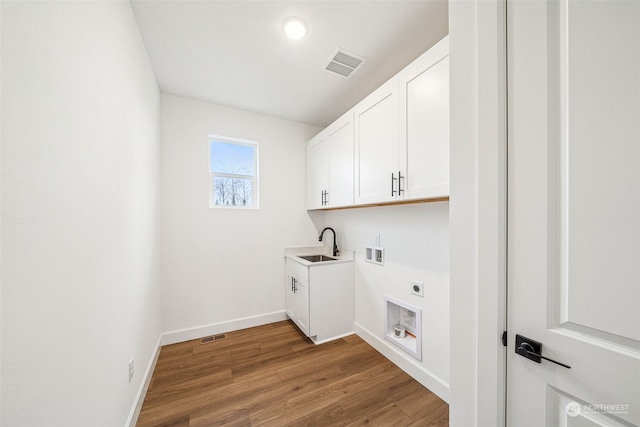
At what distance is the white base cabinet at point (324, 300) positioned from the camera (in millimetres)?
2434

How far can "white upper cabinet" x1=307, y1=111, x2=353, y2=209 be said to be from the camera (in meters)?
2.32

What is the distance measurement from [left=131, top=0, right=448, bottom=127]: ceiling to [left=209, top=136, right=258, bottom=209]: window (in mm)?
567

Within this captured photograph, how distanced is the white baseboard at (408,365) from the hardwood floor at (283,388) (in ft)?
0.17

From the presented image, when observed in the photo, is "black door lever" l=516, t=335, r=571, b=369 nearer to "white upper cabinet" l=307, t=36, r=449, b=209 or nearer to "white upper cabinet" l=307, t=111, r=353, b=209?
"white upper cabinet" l=307, t=36, r=449, b=209

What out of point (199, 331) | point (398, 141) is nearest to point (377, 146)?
point (398, 141)

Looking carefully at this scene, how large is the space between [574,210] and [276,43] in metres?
2.05

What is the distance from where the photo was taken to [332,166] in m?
2.59

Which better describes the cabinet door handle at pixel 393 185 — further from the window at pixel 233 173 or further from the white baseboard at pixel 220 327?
the white baseboard at pixel 220 327

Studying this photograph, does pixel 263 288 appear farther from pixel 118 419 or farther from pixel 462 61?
pixel 462 61

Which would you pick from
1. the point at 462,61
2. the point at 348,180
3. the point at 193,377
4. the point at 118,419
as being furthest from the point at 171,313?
the point at 462,61

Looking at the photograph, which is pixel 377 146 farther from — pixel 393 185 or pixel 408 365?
pixel 408 365

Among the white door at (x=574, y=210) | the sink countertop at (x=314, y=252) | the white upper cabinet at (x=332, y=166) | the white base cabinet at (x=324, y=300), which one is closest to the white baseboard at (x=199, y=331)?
the white base cabinet at (x=324, y=300)

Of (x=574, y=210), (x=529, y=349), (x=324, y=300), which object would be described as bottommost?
(x=324, y=300)

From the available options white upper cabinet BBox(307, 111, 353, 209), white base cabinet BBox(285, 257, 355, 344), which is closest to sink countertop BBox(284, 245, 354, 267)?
white base cabinet BBox(285, 257, 355, 344)
